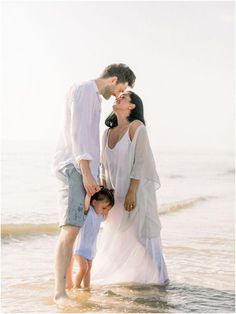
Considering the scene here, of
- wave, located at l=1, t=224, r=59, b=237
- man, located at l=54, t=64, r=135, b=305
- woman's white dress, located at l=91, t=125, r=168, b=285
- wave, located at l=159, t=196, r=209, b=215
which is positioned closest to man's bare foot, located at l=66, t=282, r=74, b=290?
woman's white dress, located at l=91, t=125, r=168, b=285

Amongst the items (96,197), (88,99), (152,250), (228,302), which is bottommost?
(228,302)

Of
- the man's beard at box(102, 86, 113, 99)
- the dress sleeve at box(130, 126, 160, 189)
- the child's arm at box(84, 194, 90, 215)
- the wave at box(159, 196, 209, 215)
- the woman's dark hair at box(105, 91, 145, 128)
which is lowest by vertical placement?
the wave at box(159, 196, 209, 215)

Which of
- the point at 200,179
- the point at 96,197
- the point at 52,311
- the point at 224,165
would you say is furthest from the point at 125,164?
the point at 224,165

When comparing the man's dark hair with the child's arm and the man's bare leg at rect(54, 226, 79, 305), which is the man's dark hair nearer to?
the child's arm

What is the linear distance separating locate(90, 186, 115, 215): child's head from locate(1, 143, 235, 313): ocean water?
2.21 feet

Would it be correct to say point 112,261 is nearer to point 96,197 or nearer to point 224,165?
point 96,197

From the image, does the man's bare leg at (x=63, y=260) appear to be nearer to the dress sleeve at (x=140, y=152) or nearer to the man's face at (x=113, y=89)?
the dress sleeve at (x=140, y=152)

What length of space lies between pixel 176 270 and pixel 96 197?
1.71m

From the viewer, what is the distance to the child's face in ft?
16.1

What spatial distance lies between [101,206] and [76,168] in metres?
0.59

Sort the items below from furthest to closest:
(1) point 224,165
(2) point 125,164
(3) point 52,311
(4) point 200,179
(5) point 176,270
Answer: (1) point 224,165
(4) point 200,179
(5) point 176,270
(2) point 125,164
(3) point 52,311

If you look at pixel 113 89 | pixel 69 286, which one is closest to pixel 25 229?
pixel 69 286

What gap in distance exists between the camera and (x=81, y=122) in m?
4.46

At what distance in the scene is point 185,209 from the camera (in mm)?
13727
